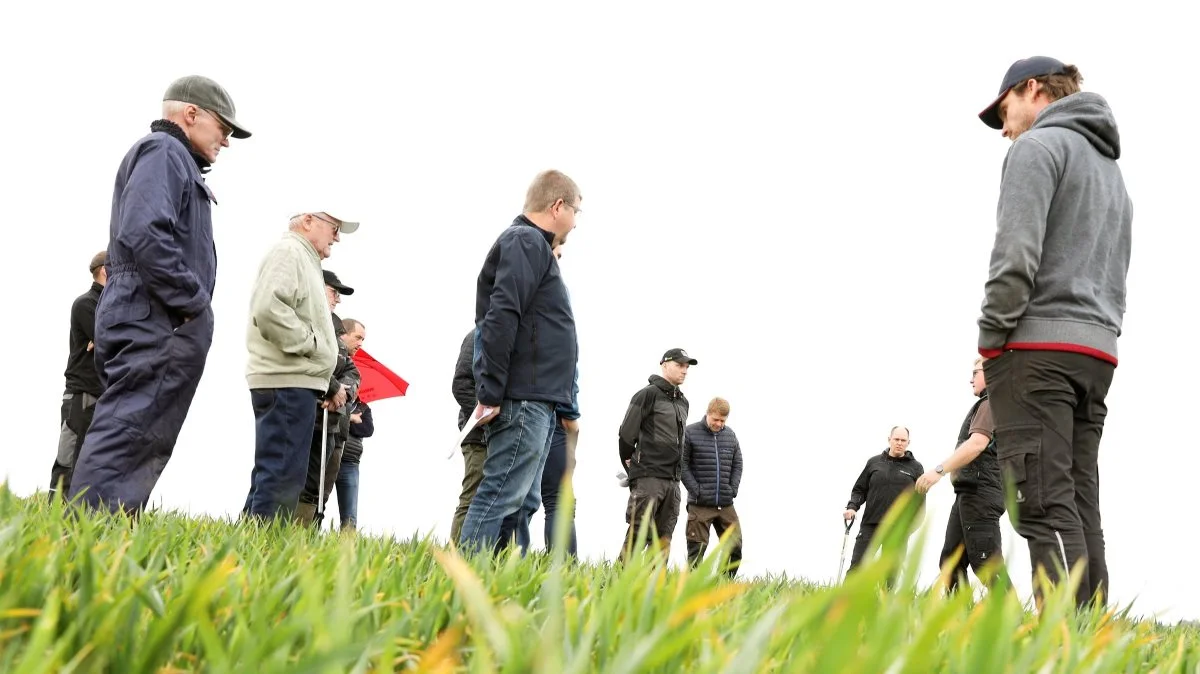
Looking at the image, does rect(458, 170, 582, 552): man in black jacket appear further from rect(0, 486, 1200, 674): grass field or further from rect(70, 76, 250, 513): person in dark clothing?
rect(0, 486, 1200, 674): grass field

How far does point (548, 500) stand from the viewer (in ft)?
23.9

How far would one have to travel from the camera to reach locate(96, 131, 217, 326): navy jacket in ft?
14.1

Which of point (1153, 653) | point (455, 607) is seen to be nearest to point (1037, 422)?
point (1153, 653)

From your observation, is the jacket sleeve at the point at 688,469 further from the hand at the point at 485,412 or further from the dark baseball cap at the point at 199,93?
the dark baseball cap at the point at 199,93

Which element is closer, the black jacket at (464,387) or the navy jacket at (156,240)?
the navy jacket at (156,240)

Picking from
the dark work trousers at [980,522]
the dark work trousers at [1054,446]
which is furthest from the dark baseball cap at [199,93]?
the dark work trousers at [980,522]

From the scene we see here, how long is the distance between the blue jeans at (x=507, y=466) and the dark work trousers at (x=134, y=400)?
1369 millimetres

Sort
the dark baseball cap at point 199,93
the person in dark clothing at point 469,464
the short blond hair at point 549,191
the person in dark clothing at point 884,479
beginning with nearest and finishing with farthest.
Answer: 1. the dark baseball cap at point 199,93
2. the short blond hair at point 549,191
3. the person in dark clothing at point 469,464
4. the person in dark clothing at point 884,479

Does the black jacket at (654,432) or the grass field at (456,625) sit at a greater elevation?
the black jacket at (654,432)

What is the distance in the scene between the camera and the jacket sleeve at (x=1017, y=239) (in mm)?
3725

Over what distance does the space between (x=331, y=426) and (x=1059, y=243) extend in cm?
553

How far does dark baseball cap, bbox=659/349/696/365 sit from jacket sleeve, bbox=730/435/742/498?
1.54 m

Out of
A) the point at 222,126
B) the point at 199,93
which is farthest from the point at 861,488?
the point at 199,93

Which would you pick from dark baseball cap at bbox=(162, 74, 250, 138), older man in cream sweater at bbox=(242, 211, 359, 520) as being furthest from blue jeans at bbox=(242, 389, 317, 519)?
dark baseball cap at bbox=(162, 74, 250, 138)
